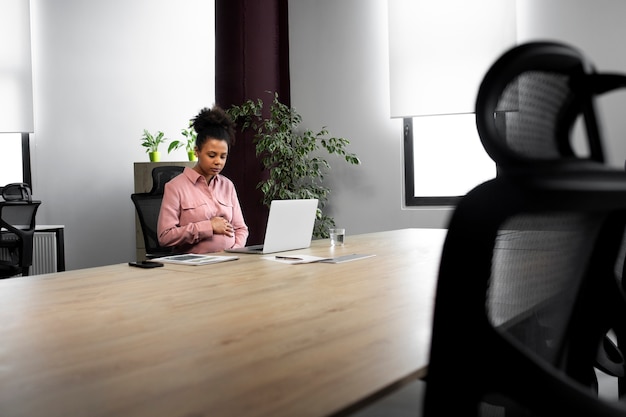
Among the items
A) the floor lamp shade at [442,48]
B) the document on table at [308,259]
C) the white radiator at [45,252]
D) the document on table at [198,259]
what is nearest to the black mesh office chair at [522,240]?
the document on table at [308,259]

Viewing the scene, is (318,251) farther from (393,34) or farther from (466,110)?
(393,34)

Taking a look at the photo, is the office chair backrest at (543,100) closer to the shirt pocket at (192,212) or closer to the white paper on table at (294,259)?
the white paper on table at (294,259)

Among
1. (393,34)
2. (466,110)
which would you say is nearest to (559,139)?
(466,110)

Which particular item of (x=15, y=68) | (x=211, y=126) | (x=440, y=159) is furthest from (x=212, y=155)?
(x=15, y=68)

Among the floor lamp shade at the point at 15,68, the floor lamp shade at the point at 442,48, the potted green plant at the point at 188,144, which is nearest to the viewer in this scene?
the floor lamp shade at the point at 442,48

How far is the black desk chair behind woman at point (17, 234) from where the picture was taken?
4.92 meters

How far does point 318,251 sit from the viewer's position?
10.3ft

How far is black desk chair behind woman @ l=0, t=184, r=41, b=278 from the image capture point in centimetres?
492

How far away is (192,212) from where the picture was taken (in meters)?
3.54

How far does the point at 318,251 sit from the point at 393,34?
A: 9.88 feet

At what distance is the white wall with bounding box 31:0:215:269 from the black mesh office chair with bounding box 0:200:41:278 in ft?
5.59

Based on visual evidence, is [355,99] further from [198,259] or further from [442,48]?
[198,259]

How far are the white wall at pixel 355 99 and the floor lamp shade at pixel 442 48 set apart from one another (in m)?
0.15

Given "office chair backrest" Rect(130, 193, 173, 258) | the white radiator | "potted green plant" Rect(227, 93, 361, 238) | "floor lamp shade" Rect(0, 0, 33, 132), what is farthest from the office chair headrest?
"office chair backrest" Rect(130, 193, 173, 258)
